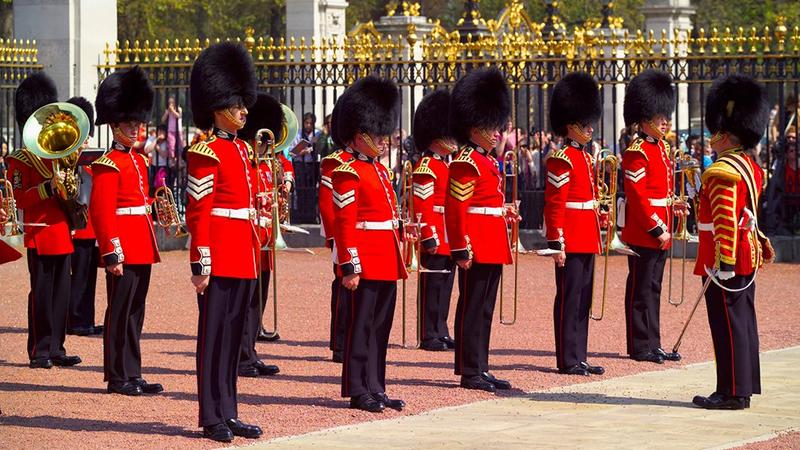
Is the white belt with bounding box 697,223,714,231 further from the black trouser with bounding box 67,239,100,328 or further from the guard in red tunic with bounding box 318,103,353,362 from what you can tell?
the black trouser with bounding box 67,239,100,328

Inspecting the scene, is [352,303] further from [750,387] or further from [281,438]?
[750,387]

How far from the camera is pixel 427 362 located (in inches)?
451

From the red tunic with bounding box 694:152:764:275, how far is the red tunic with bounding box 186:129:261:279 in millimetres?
2335

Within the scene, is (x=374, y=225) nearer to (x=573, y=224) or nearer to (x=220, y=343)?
(x=220, y=343)

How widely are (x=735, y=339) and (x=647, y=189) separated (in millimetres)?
2120

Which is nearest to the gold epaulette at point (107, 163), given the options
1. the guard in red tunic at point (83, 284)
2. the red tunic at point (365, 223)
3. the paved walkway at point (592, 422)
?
the red tunic at point (365, 223)

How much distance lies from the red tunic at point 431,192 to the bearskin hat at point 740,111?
2.12m

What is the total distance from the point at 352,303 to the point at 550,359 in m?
2.35

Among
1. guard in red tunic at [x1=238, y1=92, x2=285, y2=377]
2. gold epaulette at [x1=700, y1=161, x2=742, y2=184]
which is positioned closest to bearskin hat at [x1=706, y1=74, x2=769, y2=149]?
gold epaulette at [x1=700, y1=161, x2=742, y2=184]

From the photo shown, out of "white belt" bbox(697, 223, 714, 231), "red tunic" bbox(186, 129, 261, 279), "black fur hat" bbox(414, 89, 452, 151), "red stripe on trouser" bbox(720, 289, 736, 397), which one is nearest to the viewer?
"red tunic" bbox(186, 129, 261, 279)

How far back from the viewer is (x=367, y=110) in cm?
978

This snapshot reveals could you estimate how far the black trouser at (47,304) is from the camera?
36.7ft

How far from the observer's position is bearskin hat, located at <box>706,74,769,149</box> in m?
9.81

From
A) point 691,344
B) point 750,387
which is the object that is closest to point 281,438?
point 750,387
